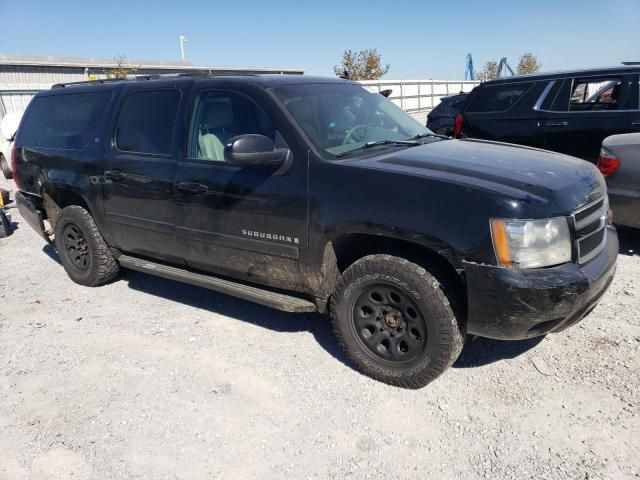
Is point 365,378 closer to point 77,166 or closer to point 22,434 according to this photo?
point 22,434

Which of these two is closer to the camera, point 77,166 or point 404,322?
point 404,322

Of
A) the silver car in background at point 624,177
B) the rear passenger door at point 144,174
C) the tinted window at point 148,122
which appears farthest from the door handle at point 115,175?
the silver car in background at point 624,177

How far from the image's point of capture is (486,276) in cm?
264

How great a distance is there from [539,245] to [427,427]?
3.81 feet

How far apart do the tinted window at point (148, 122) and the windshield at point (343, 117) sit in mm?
1003

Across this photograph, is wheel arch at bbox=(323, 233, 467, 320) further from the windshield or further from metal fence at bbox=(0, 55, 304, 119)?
metal fence at bbox=(0, 55, 304, 119)

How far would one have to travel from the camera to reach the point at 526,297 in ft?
8.53

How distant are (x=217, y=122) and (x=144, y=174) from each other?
77 centimetres

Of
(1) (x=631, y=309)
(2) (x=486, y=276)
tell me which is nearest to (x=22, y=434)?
(2) (x=486, y=276)

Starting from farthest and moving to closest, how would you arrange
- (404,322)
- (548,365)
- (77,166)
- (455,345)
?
(77,166), (548,365), (404,322), (455,345)

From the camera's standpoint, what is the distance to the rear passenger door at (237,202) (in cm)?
329

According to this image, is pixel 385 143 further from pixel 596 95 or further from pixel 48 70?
pixel 48 70

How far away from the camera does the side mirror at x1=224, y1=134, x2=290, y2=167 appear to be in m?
3.14

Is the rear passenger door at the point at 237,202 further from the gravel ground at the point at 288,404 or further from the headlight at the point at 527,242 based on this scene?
the headlight at the point at 527,242
